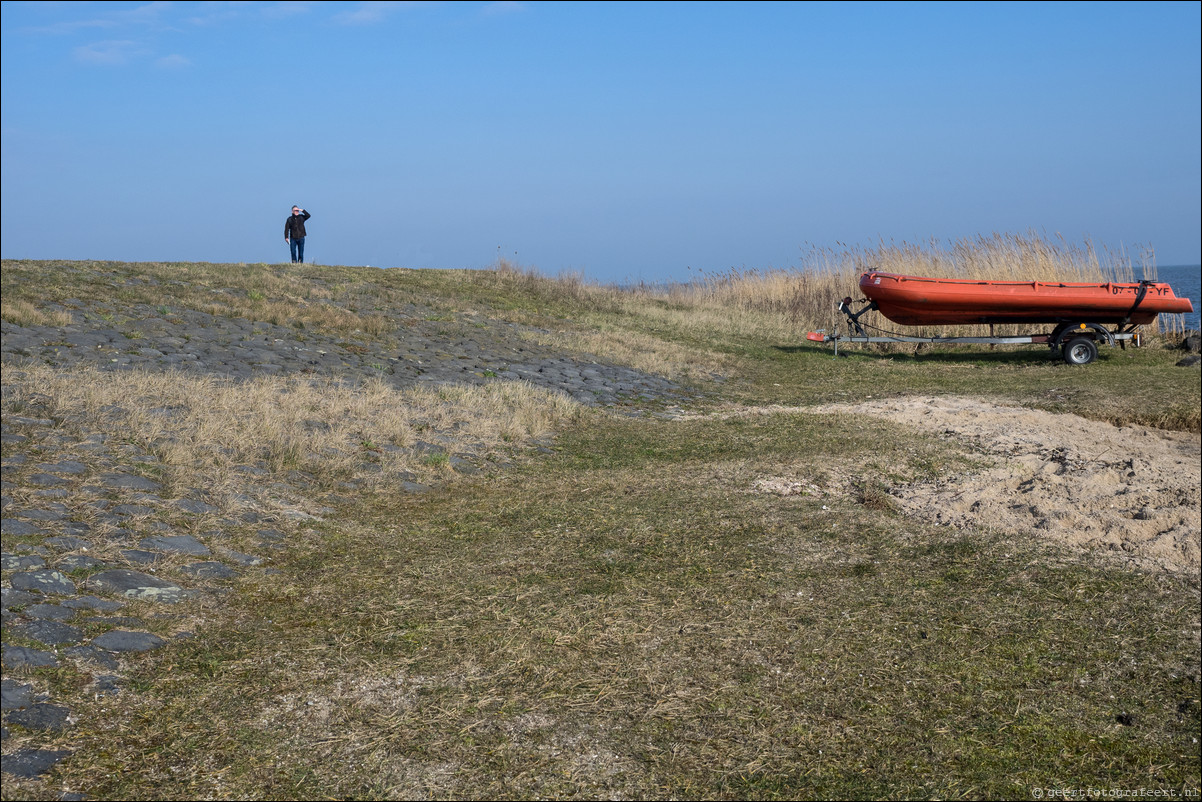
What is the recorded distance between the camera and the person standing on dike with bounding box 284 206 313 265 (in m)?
20.2

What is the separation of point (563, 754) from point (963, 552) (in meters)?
2.99

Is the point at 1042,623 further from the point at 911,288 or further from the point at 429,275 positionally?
the point at 429,275

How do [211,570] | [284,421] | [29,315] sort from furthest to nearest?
[29,315] < [284,421] < [211,570]

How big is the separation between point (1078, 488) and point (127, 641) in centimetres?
569

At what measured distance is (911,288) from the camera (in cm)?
1493

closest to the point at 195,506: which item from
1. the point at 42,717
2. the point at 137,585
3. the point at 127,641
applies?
the point at 137,585

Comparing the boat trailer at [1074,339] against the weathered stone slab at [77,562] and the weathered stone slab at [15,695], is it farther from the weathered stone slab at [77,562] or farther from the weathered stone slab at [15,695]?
the weathered stone slab at [15,695]

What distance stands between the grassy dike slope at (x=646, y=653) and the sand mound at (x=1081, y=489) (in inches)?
10.2

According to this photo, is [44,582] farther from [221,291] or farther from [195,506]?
[221,291]

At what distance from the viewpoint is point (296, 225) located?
20219 millimetres

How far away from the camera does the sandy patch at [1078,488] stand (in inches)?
205

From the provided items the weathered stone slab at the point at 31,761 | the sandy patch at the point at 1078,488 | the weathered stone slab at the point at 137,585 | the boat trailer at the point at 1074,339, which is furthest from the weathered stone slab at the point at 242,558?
the boat trailer at the point at 1074,339

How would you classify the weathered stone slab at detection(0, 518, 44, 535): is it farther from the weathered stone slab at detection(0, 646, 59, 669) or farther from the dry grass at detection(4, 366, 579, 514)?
the weathered stone slab at detection(0, 646, 59, 669)

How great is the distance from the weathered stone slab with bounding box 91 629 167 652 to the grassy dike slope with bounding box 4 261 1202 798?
128mm
